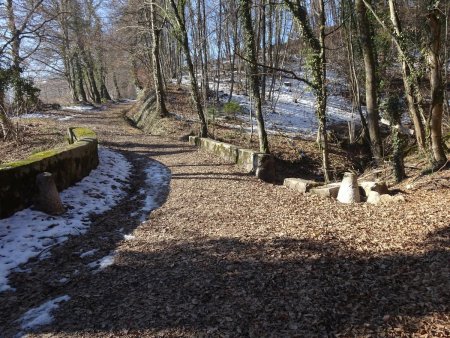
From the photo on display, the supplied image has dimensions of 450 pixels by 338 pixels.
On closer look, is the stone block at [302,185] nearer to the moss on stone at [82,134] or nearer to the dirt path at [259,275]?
the dirt path at [259,275]

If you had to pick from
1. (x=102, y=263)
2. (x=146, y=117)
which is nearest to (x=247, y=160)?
(x=102, y=263)

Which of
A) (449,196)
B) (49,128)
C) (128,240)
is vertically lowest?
(128,240)

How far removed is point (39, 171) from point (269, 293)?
16.6 feet

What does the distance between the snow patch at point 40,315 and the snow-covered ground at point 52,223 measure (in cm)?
74

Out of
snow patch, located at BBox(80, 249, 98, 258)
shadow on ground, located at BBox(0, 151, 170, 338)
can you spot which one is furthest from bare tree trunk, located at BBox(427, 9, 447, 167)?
snow patch, located at BBox(80, 249, 98, 258)

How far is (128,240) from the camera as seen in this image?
19.6 ft

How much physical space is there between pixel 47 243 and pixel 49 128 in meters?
11.3

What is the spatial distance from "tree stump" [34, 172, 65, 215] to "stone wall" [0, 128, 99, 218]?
17cm

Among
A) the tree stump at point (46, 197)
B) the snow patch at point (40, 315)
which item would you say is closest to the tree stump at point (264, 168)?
the tree stump at point (46, 197)

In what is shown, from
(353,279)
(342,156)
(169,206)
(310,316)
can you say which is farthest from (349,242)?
(342,156)

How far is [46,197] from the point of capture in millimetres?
6527

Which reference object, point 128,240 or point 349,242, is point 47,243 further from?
point 349,242

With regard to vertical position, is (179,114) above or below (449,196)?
above

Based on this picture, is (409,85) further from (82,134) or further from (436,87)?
(82,134)
